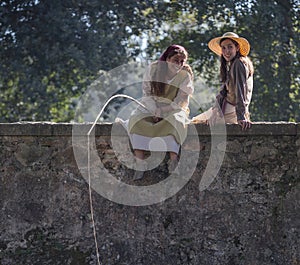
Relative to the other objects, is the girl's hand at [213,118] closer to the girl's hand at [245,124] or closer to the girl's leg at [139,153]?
the girl's hand at [245,124]

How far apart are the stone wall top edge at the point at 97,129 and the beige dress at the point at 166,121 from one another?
0.13m

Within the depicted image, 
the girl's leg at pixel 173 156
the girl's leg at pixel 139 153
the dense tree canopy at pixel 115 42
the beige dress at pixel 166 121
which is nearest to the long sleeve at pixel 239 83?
the beige dress at pixel 166 121

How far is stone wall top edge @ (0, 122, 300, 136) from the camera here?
4.83 metres

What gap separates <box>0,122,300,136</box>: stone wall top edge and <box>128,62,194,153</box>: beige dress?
130mm

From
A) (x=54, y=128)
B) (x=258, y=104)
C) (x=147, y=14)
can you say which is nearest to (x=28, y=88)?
(x=147, y=14)

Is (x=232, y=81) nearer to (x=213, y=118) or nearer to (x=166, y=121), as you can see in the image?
(x=213, y=118)

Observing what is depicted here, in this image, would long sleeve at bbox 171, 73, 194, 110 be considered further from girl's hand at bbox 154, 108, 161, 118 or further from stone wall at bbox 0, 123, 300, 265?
stone wall at bbox 0, 123, 300, 265

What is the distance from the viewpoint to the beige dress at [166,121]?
15.7ft

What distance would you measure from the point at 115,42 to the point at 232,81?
6959 mm

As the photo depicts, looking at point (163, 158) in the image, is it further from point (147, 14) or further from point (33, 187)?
point (147, 14)

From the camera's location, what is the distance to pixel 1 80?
39.5 ft

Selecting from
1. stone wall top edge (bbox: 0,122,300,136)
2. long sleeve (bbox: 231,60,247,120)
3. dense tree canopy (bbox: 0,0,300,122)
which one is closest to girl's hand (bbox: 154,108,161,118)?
stone wall top edge (bbox: 0,122,300,136)

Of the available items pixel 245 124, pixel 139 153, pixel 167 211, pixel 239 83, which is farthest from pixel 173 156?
pixel 239 83

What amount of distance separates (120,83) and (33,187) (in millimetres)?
8292
